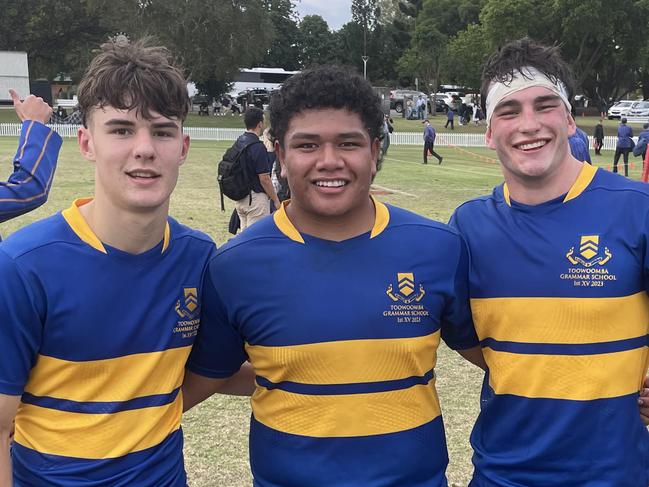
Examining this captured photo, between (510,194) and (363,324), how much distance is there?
83cm

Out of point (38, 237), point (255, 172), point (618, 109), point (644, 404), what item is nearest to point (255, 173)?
point (255, 172)

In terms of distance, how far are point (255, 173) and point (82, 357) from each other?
6.63 meters

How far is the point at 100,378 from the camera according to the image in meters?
2.28

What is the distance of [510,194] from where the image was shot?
8.66 ft

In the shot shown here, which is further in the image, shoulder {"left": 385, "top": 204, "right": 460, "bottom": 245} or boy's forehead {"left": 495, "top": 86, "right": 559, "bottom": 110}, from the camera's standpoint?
boy's forehead {"left": 495, "top": 86, "right": 559, "bottom": 110}

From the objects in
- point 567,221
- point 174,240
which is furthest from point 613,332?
point 174,240

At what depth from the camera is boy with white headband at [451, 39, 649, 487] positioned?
239 centimetres

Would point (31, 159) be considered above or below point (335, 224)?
above

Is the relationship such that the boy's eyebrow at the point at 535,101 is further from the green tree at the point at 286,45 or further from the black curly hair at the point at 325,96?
the green tree at the point at 286,45

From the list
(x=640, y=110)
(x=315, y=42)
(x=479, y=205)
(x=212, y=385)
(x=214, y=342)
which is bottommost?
(x=212, y=385)

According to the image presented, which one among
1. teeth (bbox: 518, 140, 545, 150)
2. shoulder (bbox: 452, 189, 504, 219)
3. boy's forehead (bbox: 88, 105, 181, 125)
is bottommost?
shoulder (bbox: 452, 189, 504, 219)

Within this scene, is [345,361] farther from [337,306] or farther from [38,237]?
[38,237]

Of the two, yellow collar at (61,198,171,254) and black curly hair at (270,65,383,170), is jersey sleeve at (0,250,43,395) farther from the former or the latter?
black curly hair at (270,65,383,170)

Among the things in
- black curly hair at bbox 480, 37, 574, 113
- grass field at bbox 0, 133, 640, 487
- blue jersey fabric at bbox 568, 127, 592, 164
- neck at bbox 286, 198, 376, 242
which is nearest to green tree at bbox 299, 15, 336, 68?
grass field at bbox 0, 133, 640, 487
